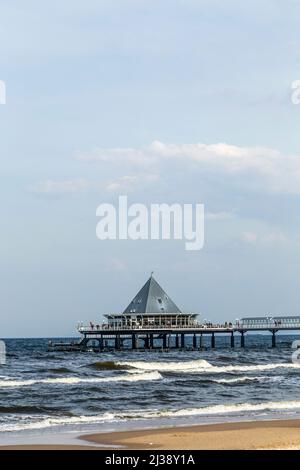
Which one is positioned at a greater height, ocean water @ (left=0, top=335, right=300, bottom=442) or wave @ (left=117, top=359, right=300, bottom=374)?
wave @ (left=117, top=359, right=300, bottom=374)

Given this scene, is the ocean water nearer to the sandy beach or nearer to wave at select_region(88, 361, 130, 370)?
wave at select_region(88, 361, 130, 370)

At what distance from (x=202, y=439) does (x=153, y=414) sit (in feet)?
27.2

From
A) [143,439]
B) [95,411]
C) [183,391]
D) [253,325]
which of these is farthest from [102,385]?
[253,325]

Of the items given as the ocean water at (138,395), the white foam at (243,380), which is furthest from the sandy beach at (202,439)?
the white foam at (243,380)

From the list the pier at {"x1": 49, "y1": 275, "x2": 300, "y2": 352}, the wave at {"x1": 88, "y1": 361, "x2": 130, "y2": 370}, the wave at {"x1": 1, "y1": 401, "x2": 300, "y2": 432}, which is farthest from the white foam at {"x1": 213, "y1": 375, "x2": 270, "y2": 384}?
the pier at {"x1": 49, "y1": 275, "x2": 300, "y2": 352}

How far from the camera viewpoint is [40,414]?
3142cm

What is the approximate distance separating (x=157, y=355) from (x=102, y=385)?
105 ft

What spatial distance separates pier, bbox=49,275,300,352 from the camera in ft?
282

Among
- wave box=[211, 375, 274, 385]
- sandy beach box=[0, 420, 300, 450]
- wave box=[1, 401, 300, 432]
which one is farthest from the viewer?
wave box=[211, 375, 274, 385]

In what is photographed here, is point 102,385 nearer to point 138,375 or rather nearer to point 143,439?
point 138,375

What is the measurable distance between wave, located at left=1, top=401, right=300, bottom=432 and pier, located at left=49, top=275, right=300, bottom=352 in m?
52.0

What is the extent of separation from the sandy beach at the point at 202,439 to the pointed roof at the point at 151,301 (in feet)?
209

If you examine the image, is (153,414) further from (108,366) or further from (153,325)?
(153,325)

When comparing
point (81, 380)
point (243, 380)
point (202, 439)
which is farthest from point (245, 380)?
point (202, 439)
